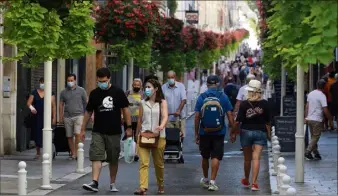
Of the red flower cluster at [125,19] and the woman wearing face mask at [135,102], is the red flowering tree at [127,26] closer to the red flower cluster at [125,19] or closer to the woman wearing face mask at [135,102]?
the red flower cluster at [125,19]

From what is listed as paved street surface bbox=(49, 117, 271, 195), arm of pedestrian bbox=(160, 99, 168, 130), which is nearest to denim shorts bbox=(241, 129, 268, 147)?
paved street surface bbox=(49, 117, 271, 195)

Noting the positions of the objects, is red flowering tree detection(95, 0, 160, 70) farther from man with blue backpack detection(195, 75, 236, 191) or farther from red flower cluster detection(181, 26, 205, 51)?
red flower cluster detection(181, 26, 205, 51)

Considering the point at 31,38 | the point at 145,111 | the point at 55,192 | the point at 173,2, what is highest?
the point at 173,2

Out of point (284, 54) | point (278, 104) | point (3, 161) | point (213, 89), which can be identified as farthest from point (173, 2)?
point (284, 54)

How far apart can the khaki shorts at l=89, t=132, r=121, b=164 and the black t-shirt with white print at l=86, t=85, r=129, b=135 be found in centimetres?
8

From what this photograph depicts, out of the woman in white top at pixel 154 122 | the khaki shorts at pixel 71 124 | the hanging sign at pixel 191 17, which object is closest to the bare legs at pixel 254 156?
the woman in white top at pixel 154 122

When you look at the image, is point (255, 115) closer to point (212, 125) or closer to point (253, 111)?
point (253, 111)

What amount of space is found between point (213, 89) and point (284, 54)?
746cm

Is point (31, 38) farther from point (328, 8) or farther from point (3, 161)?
point (328, 8)

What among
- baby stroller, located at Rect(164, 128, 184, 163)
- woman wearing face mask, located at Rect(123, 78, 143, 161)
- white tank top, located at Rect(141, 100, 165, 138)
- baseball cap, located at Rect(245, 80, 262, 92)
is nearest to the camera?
white tank top, located at Rect(141, 100, 165, 138)

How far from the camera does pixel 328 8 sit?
836 cm

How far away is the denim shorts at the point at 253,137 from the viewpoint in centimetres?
1641

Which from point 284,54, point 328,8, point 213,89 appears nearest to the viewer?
point 328,8

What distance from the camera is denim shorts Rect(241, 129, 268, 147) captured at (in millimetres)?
16406
